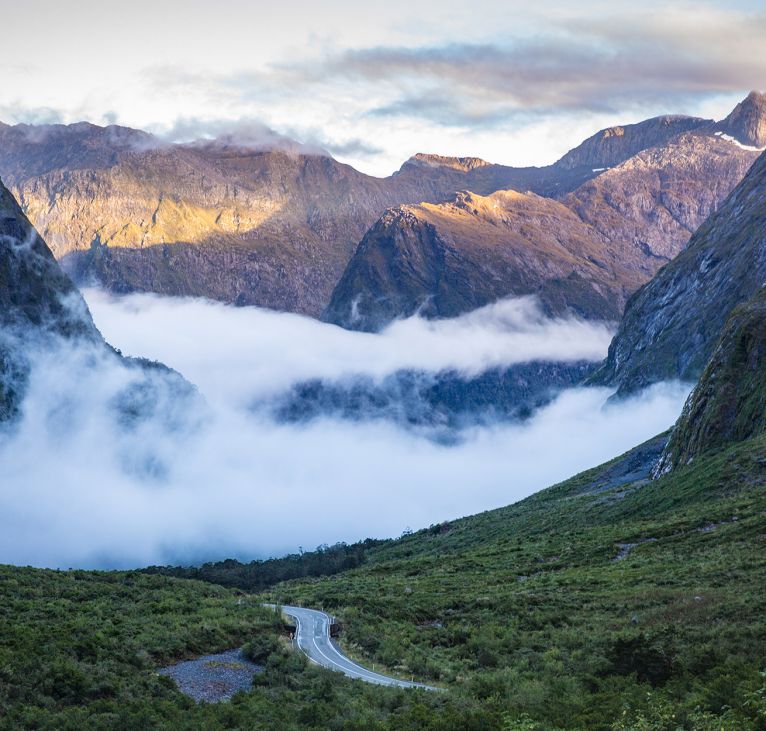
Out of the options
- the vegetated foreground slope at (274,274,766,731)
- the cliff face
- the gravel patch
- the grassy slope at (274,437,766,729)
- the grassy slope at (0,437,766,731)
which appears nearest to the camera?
the grassy slope at (0,437,766,731)

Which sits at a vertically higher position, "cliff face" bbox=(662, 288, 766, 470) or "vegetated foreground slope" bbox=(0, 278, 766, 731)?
"cliff face" bbox=(662, 288, 766, 470)

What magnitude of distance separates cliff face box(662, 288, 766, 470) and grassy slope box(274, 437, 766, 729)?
1026 centimetres

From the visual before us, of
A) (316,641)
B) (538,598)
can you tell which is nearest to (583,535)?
(538,598)

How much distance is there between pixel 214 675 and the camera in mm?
55969

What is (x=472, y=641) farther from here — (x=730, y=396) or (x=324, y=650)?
(x=730, y=396)

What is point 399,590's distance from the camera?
10562 centimetres

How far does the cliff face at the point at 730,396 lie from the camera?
156 m

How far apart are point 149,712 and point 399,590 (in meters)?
62.8

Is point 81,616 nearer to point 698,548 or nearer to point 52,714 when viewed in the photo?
point 52,714

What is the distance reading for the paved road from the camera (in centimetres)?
5709

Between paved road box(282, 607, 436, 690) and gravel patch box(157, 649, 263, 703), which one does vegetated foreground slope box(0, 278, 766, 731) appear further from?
paved road box(282, 607, 436, 690)

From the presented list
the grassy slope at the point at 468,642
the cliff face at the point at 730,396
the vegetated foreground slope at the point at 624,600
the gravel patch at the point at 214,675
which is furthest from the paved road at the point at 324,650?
the cliff face at the point at 730,396

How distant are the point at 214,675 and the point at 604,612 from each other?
3054 centimetres

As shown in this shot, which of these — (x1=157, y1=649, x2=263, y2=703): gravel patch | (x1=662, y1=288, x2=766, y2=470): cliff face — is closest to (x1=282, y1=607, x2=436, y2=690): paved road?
(x1=157, y1=649, x2=263, y2=703): gravel patch
